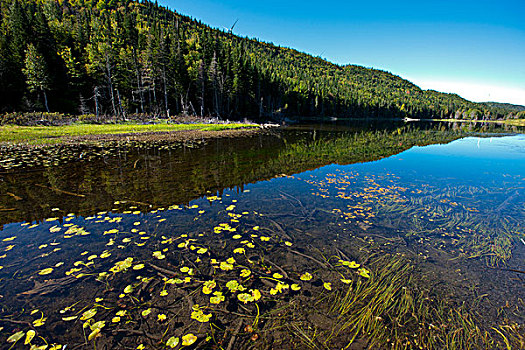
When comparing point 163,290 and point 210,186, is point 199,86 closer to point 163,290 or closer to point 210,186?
point 210,186

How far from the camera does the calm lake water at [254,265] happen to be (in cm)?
336

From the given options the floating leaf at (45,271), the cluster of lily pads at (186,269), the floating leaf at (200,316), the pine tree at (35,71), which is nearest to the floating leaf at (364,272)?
the cluster of lily pads at (186,269)

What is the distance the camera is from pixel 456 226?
7.03 meters

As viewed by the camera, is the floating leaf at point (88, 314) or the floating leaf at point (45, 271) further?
the floating leaf at point (45, 271)

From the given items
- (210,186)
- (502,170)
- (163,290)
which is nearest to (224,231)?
(163,290)

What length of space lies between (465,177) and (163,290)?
17.2 m

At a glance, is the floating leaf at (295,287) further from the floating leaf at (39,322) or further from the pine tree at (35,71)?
the pine tree at (35,71)

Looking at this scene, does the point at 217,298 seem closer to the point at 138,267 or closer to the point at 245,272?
the point at 245,272

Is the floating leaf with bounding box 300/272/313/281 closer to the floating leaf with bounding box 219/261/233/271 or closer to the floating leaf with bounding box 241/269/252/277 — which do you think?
the floating leaf with bounding box 241/269/252/277

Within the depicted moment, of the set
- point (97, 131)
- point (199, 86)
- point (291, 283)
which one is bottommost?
point (291, 283)

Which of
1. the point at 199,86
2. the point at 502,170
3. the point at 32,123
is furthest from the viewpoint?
the point at 199,86

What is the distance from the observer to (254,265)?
483 cm

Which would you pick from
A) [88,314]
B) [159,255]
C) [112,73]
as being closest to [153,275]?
[159,255]

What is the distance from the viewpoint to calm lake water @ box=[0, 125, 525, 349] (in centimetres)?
336
